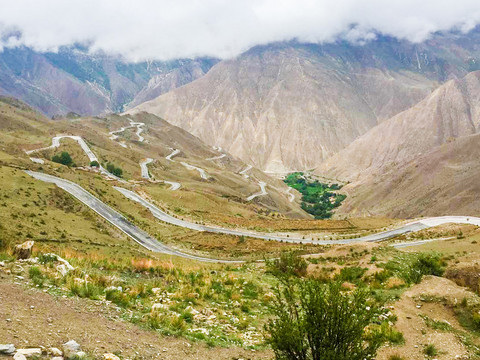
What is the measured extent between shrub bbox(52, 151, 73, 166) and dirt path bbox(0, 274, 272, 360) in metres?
81.0

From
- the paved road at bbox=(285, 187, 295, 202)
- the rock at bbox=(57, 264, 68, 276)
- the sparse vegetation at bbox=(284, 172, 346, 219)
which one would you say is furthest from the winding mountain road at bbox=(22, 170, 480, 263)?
the paved road at bbox=(285, 187, 295, 202)

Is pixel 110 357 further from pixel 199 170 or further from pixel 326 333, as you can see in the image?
pixel 199 170

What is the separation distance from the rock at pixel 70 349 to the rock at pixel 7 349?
0.97 meters

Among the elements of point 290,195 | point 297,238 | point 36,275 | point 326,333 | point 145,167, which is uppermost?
point 290,195

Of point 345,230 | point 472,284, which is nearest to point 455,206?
point 345,230

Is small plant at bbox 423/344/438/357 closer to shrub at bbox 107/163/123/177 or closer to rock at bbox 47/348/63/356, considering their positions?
rock at bbox 47/348/63/356

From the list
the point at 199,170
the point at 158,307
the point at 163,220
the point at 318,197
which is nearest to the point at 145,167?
the point at 199,170

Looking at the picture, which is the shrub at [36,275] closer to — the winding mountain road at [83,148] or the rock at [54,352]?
the rock at [54,352]

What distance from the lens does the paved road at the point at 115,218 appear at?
41062mm

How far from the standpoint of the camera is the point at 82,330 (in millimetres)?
9055

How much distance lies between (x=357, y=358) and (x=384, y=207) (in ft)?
379

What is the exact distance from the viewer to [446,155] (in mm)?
125000

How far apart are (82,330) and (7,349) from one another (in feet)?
7.29

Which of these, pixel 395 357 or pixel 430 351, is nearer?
pixel 395 357
